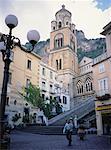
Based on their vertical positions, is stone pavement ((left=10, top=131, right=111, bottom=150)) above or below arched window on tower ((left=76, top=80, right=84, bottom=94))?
below

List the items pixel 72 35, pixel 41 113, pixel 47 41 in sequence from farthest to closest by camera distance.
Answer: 1. pixel 47 41
2. pixel 72 35
3. pixel 41 113

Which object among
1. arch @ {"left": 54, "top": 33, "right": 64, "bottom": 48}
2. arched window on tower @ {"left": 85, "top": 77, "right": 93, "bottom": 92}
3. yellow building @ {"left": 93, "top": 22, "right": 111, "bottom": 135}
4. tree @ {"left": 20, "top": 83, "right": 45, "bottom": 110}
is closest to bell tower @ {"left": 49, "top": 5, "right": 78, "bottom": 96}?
arch @ {"left": 54, "top": 33, "right": 64, "bottom": 48}

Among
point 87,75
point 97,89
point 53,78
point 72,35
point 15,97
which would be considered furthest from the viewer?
point 72,35

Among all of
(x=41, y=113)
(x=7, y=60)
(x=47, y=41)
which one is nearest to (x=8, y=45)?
(x=7, y=60)

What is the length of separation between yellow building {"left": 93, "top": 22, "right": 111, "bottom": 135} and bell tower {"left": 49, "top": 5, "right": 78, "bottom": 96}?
30.4 meters

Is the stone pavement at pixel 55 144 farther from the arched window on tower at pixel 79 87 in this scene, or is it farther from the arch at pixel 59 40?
the arch at pixel 59 40

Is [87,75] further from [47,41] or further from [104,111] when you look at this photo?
[47,41]

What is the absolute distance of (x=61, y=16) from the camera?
6297cm

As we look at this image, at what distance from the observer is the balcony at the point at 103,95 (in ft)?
71.4

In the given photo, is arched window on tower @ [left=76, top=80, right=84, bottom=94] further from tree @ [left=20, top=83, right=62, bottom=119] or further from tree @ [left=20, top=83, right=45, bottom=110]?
tree @ [left=20, top=83, right=45, bottom=110]

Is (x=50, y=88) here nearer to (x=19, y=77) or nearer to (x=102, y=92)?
(x=19, y=77)

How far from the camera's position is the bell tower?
185ft

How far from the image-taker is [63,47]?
192ft

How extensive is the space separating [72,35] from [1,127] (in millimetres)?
58358
